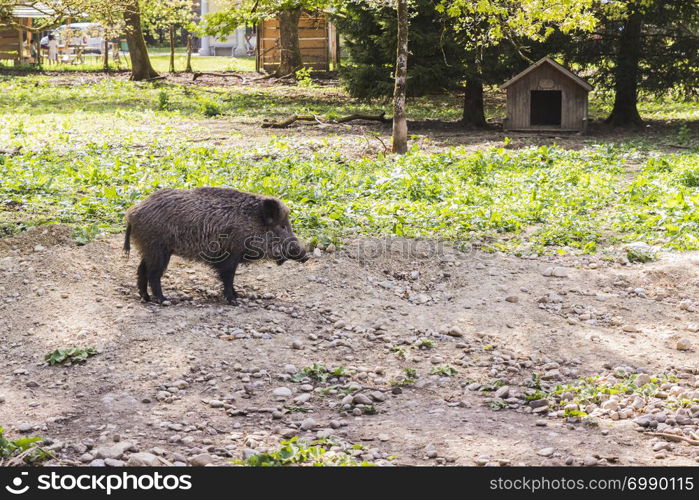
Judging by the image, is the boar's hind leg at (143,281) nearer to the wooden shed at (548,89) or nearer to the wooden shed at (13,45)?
the wooden shed at (548,89)

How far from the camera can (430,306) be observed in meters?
7.58

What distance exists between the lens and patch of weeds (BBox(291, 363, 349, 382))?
6152 millimetres

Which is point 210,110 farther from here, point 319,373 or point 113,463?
point 113,463

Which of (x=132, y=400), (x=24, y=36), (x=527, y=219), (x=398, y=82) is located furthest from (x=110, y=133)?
(x=24, y=36)

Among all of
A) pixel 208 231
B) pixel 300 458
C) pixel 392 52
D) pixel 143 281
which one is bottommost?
pixel 300 458

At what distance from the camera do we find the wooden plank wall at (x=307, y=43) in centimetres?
3241

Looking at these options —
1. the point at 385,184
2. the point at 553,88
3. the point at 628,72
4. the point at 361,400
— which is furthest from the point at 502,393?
the point at 628,72

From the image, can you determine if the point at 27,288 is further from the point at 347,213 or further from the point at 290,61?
the point at 290,61

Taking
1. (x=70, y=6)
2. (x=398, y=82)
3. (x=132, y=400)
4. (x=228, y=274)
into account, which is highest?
(x=70, y=6)

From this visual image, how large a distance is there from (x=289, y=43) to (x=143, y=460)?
25592 millimetres

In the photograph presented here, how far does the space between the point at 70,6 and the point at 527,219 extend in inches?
504

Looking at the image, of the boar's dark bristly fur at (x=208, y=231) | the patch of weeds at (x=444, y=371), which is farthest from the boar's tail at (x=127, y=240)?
the patch of weeds at (x=444, y=371)

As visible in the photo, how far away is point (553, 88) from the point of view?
677 inches
